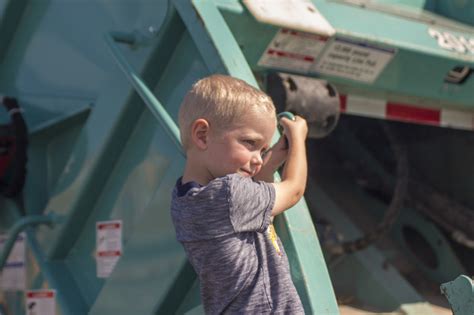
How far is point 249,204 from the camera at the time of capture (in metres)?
1.58

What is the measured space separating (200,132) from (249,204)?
6.5 inches

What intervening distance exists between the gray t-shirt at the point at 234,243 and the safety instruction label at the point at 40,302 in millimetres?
983

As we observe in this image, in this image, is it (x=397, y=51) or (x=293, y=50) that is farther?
(x=397, y=51)

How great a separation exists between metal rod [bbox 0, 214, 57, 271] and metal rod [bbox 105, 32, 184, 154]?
0.55m

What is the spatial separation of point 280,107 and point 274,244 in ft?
Answer: 2.13

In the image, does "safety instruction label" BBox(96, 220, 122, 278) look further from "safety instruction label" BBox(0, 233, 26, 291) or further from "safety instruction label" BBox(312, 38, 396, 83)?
"safety instruction label" BBox(312, 38, 396, 83)

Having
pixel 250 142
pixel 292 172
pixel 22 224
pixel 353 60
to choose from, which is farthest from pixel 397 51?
pixel 22 224

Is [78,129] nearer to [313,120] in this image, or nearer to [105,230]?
[105,230]

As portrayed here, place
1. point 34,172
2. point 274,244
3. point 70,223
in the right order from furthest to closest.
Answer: point 34,172
point 70,223
point 274,244

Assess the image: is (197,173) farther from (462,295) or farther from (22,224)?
(22,224)

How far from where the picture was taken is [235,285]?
5.21ft

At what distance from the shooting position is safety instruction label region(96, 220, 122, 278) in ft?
7.51

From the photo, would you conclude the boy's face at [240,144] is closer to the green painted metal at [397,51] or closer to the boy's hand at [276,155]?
the boy's hand at [276,155]

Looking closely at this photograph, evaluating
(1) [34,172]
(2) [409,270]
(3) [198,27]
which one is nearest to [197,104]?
(3) [198,27]
